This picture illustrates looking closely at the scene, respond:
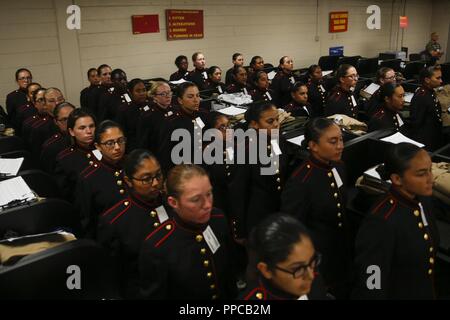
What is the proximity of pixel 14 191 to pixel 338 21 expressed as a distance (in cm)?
984

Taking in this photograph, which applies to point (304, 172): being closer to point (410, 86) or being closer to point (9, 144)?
point (9, 144)

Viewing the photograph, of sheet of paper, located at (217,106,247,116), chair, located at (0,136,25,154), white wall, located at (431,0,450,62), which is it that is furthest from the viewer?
white wall, located at (431,0,450,62)

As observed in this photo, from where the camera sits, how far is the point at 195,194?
171 cm

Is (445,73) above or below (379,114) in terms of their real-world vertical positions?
above

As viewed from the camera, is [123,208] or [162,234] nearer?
[162,234]

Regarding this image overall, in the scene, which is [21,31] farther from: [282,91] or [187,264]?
[187,264]

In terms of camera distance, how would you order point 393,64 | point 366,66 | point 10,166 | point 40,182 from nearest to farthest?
point 40,182 < point 10,166 < point 393,64 < point 366,66

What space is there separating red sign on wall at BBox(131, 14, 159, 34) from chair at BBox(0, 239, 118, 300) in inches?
249

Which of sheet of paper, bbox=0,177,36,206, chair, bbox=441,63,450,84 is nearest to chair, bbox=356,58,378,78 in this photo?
chair, bbox=441,63,450,84

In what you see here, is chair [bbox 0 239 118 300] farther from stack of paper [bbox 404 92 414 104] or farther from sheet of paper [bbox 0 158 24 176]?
stack of paper [bbox 404 92 414 104]

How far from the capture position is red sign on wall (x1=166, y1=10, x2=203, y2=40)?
7.78 m

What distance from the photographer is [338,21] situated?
10484 millimetres

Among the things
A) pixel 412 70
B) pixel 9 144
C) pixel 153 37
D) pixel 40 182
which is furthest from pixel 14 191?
pixel 412 70

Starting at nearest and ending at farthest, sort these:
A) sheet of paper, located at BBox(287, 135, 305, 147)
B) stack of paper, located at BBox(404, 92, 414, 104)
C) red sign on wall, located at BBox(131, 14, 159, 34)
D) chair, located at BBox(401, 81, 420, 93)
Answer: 1. sheet of paper, located at BBox(287, 135, 305, 147)
2. stack of paper, located at BBox(404, 92, 414, 104)
3. chair, located at BBox(401, 81, 420, 93)
4. red sign on wall, located at BBox(131, 14, 159, 34)
